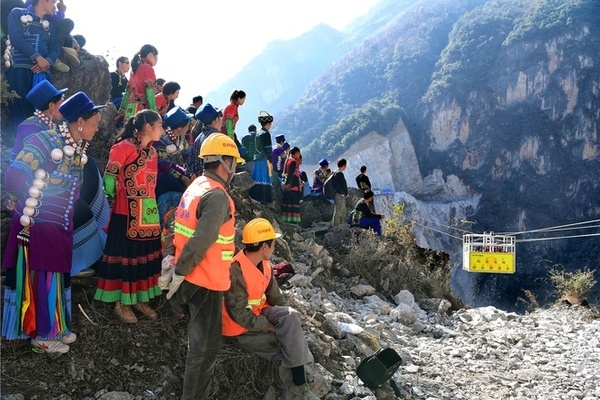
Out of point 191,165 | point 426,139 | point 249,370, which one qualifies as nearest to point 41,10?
point 191,165

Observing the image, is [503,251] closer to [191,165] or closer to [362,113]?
[191,165]

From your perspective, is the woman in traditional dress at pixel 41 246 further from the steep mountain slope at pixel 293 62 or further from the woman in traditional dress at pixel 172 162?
the steep mountain slope at pixel 293 62

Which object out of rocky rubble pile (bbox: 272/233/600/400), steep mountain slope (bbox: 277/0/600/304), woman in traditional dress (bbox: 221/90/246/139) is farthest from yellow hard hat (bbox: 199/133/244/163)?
steep mountain slope (bbox: 277/0/600/304)

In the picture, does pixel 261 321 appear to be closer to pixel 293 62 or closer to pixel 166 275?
pixel 166 275

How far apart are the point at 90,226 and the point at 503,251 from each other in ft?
40.9

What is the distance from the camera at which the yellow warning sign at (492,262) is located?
13.0 m

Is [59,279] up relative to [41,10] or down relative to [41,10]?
down

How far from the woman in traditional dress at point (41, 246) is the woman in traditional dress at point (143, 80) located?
2657 millimetres

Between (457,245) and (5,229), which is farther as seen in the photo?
(457,245)

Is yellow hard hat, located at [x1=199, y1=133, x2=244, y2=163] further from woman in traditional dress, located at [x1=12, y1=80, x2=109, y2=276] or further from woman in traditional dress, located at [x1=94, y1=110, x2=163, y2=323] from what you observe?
woman in traditional dress, located at [x1=12, y1=80, x2=109, y2=276]

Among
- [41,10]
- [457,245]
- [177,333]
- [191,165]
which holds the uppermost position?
[41,10]

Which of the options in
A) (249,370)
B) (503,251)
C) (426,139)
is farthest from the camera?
(426,139)

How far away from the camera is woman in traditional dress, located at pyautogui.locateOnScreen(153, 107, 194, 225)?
383 cm

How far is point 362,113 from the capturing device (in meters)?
44.9
